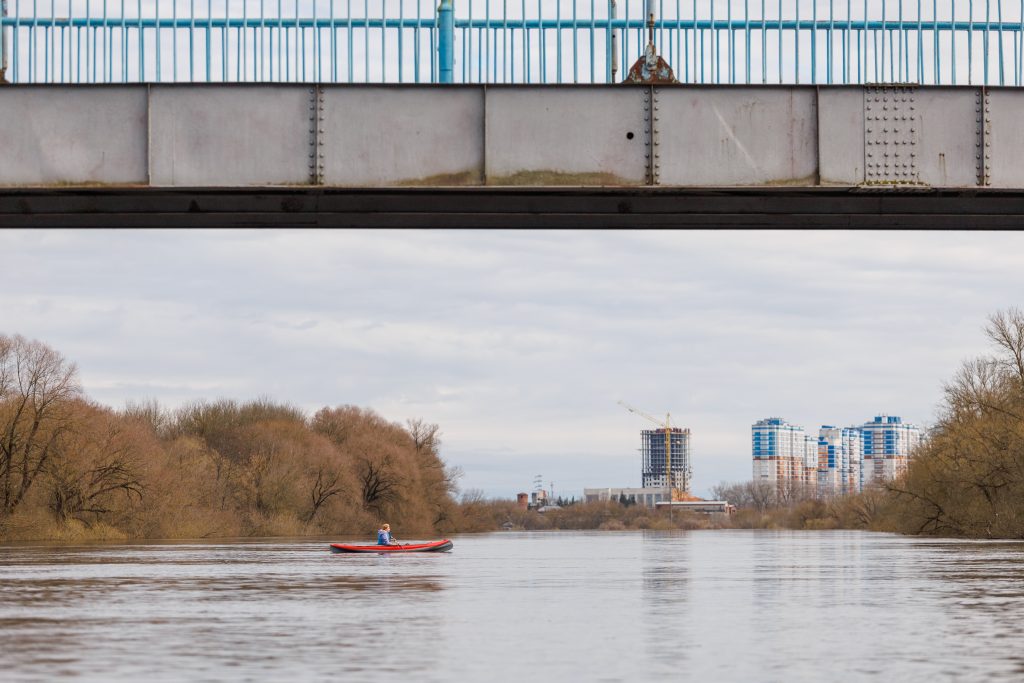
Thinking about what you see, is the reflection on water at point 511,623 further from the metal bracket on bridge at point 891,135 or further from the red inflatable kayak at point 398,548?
the red inflatable kayak at point 398,548

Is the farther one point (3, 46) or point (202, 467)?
point (202, 467)

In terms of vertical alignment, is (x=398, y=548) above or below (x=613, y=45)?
below

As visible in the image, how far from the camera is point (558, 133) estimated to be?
22875 mm

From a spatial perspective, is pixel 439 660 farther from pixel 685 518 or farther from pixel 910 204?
pixel 685 518

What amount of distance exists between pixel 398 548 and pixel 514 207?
39.4 m

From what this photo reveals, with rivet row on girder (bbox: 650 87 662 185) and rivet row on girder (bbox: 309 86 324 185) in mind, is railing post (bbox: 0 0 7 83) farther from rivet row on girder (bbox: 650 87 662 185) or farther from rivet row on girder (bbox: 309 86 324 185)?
rivet row on girder (bbox: 650 87 662 185)

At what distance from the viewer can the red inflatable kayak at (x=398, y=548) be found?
60.4 meters

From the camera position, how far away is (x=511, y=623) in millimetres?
24719

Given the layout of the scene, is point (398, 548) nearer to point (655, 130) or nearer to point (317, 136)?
point (317, 136)

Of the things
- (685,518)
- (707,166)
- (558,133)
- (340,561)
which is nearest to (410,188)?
(558,133)

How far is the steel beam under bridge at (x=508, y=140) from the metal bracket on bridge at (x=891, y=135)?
2cm

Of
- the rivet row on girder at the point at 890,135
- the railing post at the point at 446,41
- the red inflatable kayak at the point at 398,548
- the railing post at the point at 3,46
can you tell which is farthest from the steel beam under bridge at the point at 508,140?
the red inflatable kayak at the point at 398,548

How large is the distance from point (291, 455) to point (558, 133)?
84546 millimetres

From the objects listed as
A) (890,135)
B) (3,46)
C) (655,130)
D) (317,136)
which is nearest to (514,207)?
(655,130)
